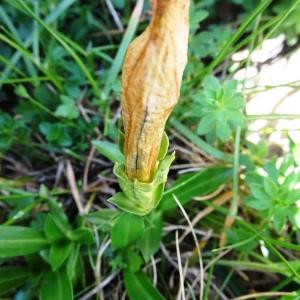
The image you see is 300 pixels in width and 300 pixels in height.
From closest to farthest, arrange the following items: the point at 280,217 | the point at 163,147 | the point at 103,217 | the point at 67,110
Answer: the point at 163,147 < the point at 280,217 < the point at 103,217 < the point at 67,110

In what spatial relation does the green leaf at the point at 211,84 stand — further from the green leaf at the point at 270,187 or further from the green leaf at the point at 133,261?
the green leaf at the point at 133,261

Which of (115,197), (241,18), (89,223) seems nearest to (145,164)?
(115,197)

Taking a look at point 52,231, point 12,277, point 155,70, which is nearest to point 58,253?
point 52,231

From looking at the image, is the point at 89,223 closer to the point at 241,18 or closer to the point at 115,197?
the point at 115,197

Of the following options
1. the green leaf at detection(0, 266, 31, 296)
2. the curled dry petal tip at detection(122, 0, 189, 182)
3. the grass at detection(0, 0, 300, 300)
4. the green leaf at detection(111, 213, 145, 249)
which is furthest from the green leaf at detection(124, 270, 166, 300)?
the curled dry petal tip at detection(122, 0, 189, 182)

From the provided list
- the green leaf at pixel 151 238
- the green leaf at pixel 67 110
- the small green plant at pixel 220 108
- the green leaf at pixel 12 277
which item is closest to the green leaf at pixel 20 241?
the green leaf at pixel 12 277

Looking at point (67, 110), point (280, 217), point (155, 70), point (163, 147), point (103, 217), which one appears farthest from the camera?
point (67, 110)

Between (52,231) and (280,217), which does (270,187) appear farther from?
(52,231)
